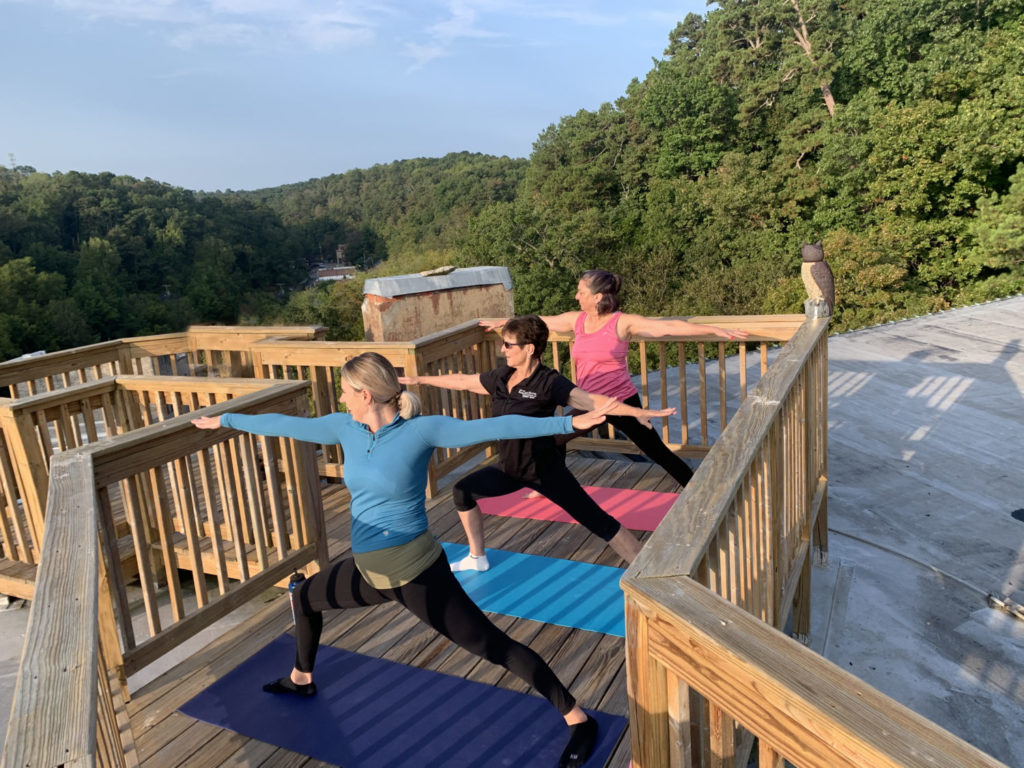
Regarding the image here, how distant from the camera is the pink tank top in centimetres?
453

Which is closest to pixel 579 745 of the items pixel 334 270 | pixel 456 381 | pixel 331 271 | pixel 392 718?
pixel 392 718

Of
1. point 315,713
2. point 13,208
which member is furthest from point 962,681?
point 13,208

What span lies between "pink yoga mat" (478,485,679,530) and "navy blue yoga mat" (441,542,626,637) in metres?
0.61

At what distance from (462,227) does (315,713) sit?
7570cm

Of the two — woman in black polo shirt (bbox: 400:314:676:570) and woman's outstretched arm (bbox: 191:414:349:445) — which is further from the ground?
woman's outstretched arm (bbox: 191:414:349:445)

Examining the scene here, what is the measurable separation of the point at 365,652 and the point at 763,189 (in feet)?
111

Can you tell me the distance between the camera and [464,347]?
579 cm

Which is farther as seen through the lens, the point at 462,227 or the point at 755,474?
the point at 462,227

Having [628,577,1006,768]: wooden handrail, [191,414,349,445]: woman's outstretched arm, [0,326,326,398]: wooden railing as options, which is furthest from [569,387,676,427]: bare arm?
[0,326,326,398]: wooden railing

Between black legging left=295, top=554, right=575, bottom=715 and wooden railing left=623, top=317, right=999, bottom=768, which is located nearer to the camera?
wooden railing left=623, top=317, right=999, bottom=768

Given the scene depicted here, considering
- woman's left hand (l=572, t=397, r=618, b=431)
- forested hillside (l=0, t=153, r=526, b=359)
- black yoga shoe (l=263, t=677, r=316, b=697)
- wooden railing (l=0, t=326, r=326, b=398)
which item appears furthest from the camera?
forested hillside (l=0, t=153, r=526, b=359)

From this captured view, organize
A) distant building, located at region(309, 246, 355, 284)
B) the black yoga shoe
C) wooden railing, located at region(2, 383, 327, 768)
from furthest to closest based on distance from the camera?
distant building, located at region(309, 246, 355, 284)
the black yoga shoe
wooden railing, located at region(2, 383, 327, 768)

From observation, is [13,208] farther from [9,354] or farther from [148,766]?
[148,766]

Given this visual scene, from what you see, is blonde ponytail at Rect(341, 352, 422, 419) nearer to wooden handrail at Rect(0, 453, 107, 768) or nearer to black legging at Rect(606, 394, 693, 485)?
wooden handrail at Rect(0, 453, 107, 768)
